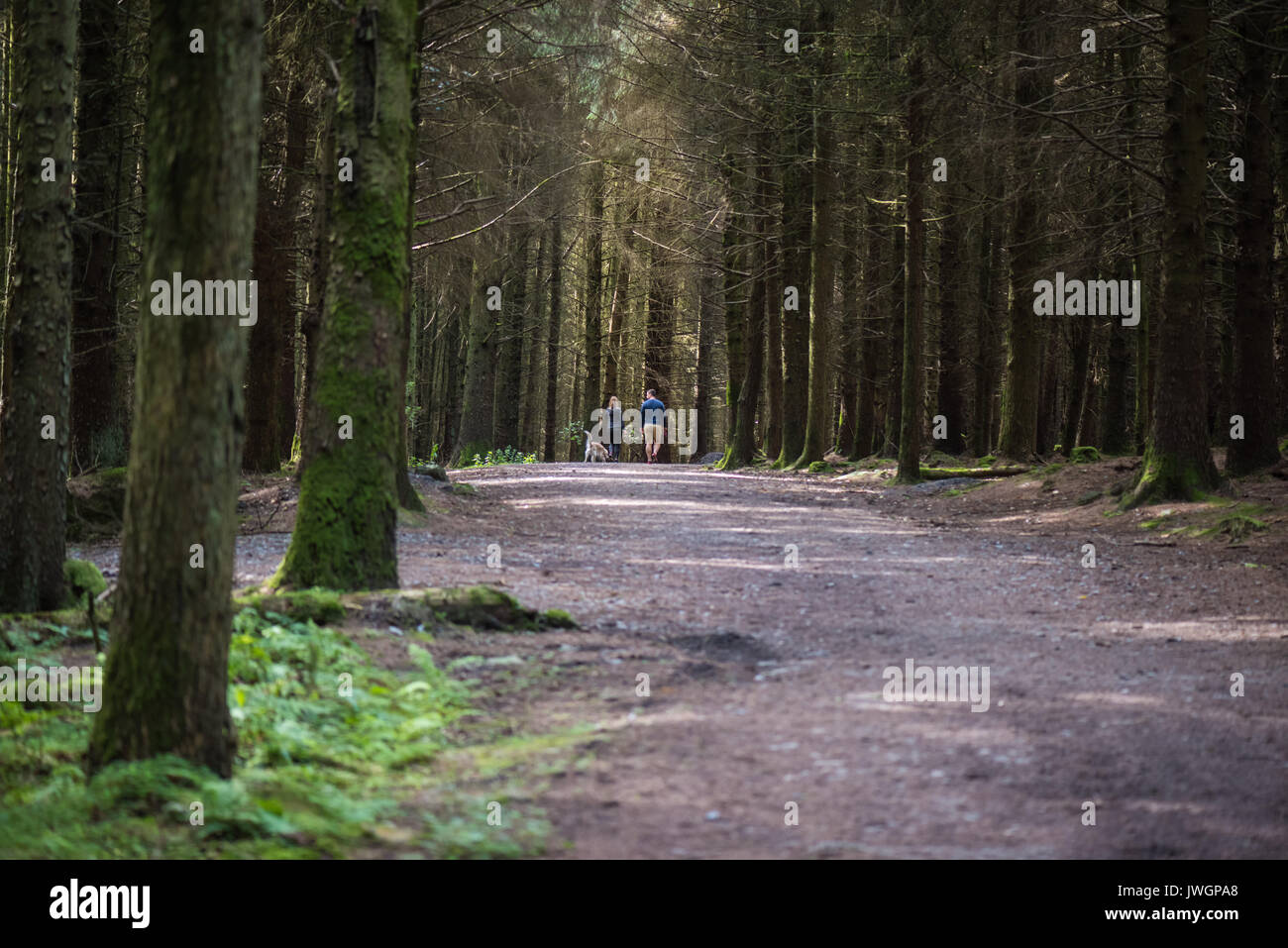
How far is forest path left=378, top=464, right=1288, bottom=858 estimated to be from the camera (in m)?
4.03

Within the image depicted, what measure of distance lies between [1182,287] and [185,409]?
41.1 ft

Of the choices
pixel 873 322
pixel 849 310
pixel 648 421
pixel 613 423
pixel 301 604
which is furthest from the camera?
pixel 613 423

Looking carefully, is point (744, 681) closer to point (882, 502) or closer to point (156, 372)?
point (156, 372)

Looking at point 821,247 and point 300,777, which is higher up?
point 821,247

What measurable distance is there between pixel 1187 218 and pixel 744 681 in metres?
10.3

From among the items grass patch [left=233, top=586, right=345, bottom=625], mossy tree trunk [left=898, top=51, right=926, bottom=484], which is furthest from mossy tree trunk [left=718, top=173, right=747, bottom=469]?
grass patch [left=233, top=586, right=345, bottom=625]

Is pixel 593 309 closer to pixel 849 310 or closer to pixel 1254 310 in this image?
pixel 849 310

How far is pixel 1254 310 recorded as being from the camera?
14.5 m

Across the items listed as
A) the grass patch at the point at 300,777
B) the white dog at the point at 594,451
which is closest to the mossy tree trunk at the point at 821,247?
the white dog at the point at 594,451

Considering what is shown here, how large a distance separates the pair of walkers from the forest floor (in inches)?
840

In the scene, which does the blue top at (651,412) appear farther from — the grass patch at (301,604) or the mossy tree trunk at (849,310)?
the grass patch at (301,604)

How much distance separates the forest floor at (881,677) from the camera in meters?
4.08

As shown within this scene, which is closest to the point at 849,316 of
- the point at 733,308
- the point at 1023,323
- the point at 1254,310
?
the point at 733,308

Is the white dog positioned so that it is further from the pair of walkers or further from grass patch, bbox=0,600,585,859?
grass patch, bbox=0,600,585,859
